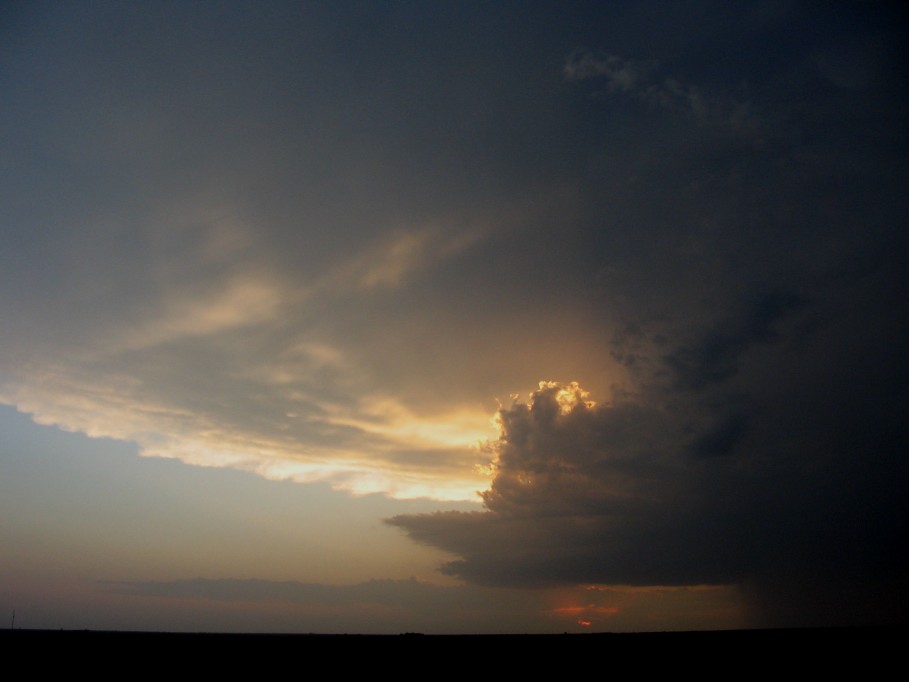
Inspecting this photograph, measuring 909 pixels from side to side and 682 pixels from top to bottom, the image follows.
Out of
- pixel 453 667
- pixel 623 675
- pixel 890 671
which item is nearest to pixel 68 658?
pixel 453 667

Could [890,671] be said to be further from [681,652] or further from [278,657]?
[278,657]

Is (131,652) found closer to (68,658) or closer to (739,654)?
(68,658)

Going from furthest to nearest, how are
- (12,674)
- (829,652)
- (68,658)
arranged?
(829,652) → (68,658) → (12,674)

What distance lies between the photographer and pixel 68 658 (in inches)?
3460

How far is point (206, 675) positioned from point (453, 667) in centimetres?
3173

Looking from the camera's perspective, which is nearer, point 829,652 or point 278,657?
point 278,657

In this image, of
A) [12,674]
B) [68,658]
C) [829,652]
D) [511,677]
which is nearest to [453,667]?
[511,677]

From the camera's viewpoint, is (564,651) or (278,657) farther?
(564,651)

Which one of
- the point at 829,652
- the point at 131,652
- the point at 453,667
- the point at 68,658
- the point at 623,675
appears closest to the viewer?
the point at 623,675

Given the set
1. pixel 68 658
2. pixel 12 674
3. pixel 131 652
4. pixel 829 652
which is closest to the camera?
pixel 12 674

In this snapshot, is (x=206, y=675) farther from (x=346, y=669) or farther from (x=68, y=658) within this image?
(x=68, y=658)

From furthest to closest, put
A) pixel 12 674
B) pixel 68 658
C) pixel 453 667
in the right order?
pixel 68 658
pixel 453 667
pixel 12 674

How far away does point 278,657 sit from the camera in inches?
3620

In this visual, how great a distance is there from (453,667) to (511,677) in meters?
12.1
